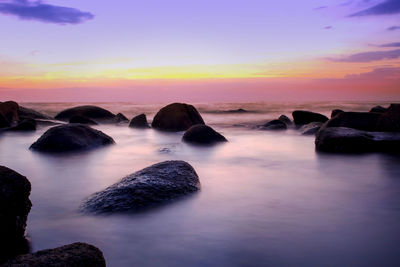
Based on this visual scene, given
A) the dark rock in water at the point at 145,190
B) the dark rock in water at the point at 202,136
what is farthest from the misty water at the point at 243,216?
the dark rock in water at the point at 202,136

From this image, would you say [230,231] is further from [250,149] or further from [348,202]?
[250,149]

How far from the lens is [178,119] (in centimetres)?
1323

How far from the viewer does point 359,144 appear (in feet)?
25.1

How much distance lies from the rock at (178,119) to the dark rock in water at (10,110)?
741 cm

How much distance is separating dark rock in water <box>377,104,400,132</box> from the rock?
6371 mm

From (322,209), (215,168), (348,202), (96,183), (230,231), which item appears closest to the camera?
(230,231)

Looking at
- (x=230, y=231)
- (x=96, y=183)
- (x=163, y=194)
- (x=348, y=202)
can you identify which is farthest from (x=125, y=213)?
(x=348, y=202)

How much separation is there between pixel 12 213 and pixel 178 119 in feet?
34.6

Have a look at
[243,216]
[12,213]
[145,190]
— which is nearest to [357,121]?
[243,216]

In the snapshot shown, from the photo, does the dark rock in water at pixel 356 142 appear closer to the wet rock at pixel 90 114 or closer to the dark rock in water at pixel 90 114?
the wet rock at pixel 90 114

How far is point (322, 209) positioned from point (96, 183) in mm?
3199

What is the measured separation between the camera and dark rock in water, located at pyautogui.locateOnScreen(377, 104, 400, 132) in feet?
27.5

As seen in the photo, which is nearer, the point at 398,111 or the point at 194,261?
the point at 194,261

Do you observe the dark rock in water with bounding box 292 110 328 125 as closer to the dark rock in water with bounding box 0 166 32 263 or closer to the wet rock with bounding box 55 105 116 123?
the wet rock with bounding box 55 105 116 123
